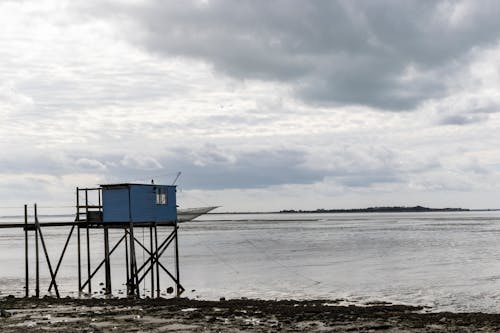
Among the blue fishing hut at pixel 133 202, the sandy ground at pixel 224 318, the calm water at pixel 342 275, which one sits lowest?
the calm water at pixel 342 275

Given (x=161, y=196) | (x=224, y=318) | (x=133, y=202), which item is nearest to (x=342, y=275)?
(x=161, y=196)

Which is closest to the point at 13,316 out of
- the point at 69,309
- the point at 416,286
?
the point at 69,309

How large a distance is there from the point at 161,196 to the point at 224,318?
48.9 ft

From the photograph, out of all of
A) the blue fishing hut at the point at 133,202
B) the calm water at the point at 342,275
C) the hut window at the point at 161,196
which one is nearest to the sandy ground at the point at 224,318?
the calm water at the point at 342,275

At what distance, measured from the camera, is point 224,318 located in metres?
23.6

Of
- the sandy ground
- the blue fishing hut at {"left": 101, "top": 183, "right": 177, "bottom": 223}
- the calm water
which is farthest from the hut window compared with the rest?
the sandy ground

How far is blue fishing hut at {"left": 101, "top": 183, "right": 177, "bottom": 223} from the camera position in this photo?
35.3 meters

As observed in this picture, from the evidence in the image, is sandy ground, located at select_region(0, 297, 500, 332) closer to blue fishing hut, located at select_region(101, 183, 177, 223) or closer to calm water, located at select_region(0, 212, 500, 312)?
calm water, located at select_region(0, 212, 500, 312)

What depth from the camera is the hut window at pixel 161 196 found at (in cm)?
3694

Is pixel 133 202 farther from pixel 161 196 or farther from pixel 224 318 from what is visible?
pixel 224 318

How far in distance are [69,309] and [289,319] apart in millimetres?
10199

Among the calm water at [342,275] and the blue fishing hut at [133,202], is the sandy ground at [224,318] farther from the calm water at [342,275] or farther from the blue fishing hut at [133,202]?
the blue fishing hut at [133,202]

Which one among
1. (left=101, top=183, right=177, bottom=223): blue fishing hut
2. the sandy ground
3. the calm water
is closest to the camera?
the sandy ground

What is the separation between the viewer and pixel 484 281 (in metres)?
39.0
